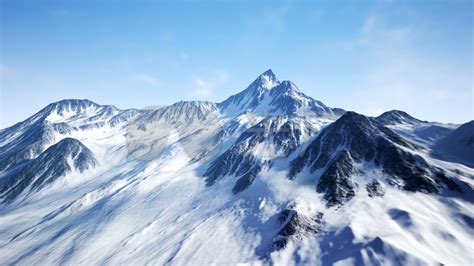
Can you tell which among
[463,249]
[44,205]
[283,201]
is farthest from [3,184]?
[463,249]

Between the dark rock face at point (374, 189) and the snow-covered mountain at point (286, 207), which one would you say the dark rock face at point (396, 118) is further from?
the dark rock face at point (374, 189)

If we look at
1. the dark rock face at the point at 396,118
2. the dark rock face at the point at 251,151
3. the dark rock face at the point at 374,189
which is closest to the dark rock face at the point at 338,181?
the dark rock face at the point at 374,189

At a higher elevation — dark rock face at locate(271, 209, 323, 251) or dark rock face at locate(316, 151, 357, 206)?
dark rock face at locate(316, 151, 357, 206)

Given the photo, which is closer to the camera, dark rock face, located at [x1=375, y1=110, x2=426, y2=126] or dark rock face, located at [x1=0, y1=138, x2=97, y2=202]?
dark rock face, located at [x1=375, y1=110, x2=426, y2=126]

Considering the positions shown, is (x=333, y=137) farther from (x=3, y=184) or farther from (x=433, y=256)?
(x=3, y=184)

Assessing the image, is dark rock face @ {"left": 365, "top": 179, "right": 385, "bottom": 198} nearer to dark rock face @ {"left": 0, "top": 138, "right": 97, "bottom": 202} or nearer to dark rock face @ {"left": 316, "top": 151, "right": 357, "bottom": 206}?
dark rock face @ {"left": 316, "top": 151, "right": 357, "bottom": 206}

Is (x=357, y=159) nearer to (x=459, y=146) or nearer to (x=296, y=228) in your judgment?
(x=296, y=228)

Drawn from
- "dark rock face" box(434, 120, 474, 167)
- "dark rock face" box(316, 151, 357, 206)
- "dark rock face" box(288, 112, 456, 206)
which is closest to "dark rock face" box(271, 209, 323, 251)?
"dark rock face" box(316, 151, 357, 206)
